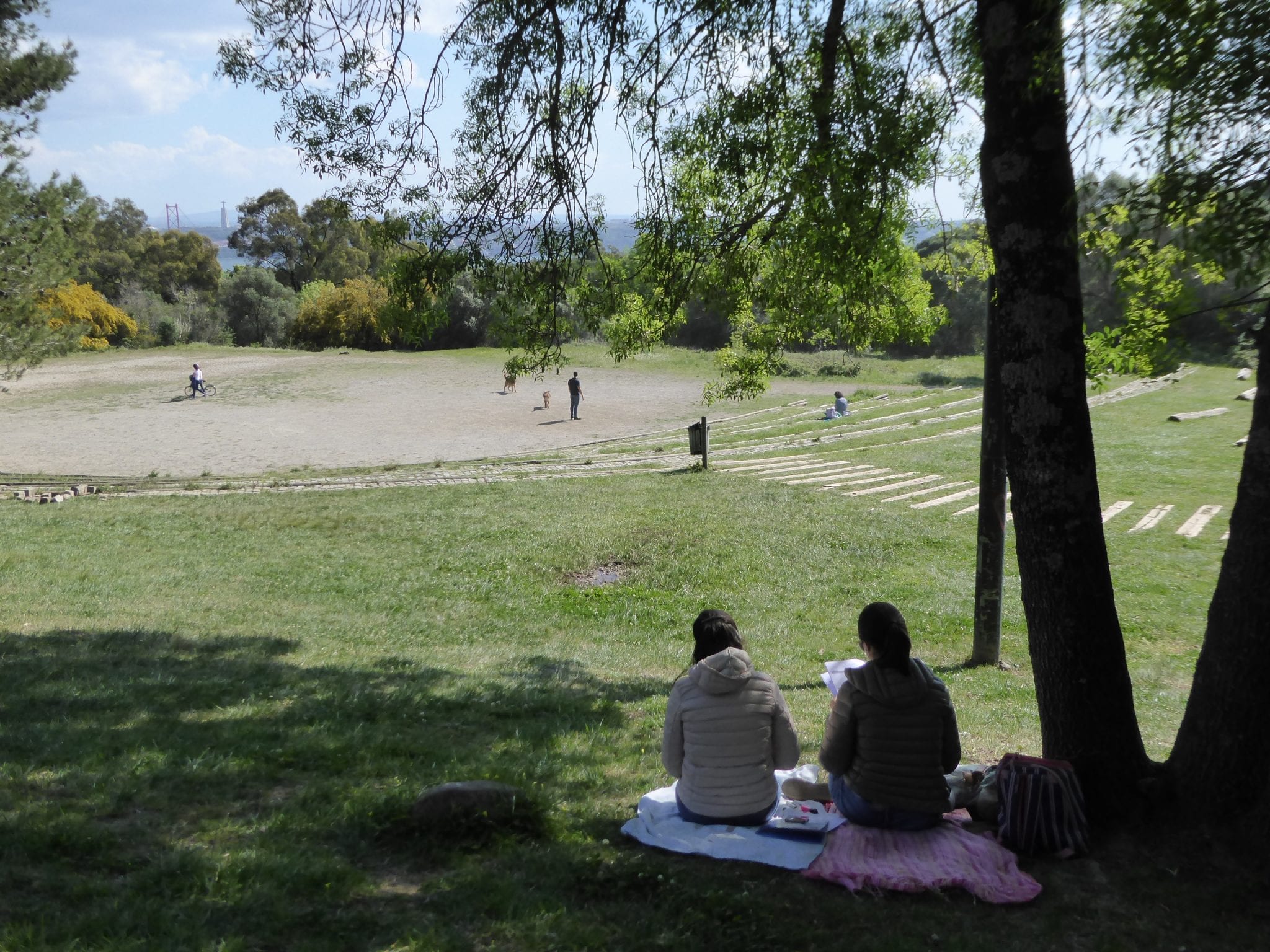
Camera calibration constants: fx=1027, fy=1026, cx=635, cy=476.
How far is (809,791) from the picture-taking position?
4.72 m

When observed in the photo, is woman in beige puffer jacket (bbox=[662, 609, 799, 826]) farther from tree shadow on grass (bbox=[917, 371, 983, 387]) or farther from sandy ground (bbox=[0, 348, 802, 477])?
tree shadow on grass (bbox=[917, 371, 983, 387])

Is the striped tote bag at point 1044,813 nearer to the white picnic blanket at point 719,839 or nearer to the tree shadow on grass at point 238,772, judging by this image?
the white picnic blanket at point 719,839

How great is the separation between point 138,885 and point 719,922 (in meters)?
2.05

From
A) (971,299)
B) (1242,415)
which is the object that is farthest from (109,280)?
(1242,415)

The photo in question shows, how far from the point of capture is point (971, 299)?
46750 mm

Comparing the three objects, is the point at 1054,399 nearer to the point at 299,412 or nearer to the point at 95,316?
the point at 299,412

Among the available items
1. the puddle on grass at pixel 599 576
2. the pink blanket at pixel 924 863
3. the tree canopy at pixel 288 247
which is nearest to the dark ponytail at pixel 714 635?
the pink blanket at pixel 924 863

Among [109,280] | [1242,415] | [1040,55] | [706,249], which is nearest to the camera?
[1040,55]

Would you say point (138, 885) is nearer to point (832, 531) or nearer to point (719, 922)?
point (719, 922)

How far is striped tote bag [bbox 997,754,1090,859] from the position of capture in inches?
162

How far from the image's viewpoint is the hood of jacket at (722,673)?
13.9 ft

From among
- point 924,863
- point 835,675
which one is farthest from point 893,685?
point 835,675

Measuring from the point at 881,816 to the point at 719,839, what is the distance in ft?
2.22

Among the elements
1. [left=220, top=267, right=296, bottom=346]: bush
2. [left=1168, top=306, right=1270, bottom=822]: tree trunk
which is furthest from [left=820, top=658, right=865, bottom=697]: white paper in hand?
[left=220, top=267, right=296, bottom=346]: bush
